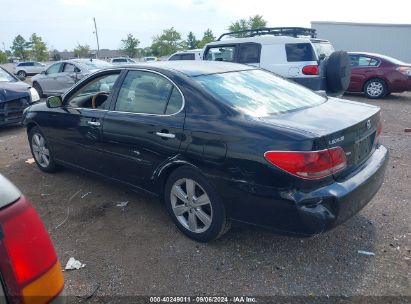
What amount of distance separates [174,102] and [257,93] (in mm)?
785

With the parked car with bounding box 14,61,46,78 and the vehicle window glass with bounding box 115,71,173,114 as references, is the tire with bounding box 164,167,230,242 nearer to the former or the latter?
the vehicle window glass with bounding box 115,71,173,114

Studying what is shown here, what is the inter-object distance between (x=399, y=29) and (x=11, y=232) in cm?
2725

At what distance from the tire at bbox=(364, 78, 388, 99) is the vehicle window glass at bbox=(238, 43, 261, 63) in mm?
4570

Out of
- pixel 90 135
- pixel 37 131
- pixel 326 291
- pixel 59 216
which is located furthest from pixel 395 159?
pixel 37 131

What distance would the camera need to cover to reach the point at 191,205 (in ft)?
10.6

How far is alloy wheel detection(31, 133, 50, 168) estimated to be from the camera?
505 cm

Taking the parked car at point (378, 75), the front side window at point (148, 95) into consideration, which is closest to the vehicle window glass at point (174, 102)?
the front side window at point (148, 95)

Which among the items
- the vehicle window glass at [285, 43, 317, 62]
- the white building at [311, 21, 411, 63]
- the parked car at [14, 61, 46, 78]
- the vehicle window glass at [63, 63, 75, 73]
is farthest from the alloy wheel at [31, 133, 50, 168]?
the parked car at [14, 61, 46, 78]

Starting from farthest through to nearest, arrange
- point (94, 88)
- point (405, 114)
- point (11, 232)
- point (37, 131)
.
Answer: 1. point (405, 114)
2. point (37, 131)
3. point (94, 88)
4. point (11, 232)

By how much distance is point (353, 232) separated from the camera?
340 cm

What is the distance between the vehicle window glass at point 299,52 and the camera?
8.66 m

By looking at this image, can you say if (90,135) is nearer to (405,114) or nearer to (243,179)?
(243,179)

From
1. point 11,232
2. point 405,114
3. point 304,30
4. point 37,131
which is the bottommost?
point 405,114

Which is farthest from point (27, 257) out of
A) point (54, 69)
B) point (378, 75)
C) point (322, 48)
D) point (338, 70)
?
point (54, 69)
